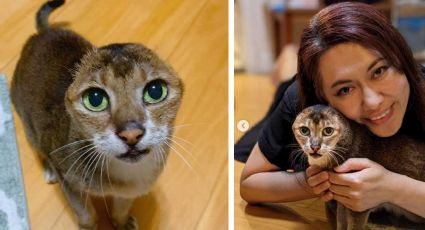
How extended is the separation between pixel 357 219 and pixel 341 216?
0.02 metres

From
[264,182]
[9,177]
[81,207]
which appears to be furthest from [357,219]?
[9,177]

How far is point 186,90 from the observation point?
1.92 ft

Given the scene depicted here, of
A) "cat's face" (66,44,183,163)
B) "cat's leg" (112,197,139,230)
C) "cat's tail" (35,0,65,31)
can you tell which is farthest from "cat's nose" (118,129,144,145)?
"cat's tail" (35,0,65,31)

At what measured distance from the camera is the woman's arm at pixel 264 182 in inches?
21.5

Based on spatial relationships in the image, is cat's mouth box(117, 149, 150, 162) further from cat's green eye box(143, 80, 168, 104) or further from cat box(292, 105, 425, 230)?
cat box(292, 105, 425, 230)

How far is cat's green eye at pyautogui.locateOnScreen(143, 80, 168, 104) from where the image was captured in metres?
0.52

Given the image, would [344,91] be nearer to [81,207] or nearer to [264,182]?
[264,182]

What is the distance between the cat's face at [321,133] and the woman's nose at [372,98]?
30mm

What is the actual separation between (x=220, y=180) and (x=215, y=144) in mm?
48

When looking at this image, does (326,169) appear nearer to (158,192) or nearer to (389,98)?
(389,98)

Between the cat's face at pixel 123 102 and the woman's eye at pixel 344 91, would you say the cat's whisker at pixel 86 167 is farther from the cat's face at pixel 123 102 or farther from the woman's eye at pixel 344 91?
the woman's eye at pixel 344 91

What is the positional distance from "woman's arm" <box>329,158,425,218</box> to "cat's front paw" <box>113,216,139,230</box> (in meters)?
0.26

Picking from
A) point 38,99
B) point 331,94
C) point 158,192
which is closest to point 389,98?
point 331,94

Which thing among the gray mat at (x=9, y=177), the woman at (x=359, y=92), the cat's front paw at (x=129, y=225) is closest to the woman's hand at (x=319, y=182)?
the woman at (x=359, y=92)
